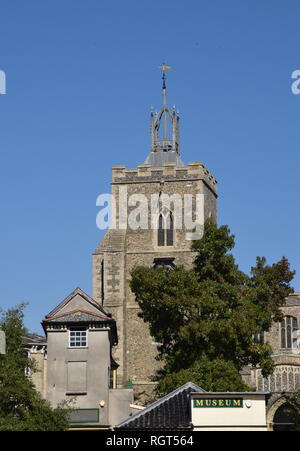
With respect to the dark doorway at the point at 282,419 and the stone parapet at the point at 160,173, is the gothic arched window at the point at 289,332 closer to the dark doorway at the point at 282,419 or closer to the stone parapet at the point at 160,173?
the dark doorway at the point at 282,419

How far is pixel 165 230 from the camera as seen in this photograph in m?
71.6

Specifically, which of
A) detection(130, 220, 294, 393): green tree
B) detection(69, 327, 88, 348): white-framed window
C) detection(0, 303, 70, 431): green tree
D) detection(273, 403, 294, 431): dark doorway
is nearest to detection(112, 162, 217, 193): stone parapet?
detection(273, 403, 294, 431): dark doorway

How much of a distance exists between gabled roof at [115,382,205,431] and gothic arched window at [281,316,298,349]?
3640 centimetres

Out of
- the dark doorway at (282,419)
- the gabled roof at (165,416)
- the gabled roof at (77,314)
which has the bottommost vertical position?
the gabled roof at (165,416)

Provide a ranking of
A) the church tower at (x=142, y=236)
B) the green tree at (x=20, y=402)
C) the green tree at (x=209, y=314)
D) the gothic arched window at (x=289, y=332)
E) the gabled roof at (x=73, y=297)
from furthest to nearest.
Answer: the gothic arched window at (x=289, y=332) → the church tower at (x=142, y=236) → the gabled roof at (x=73, y=297) → the green tree at (x=209, y=314) → the green tree at (x=20, y=402)

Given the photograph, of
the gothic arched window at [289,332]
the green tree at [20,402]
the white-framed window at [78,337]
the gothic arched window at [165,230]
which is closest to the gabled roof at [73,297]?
the white-framed window at [78,337]

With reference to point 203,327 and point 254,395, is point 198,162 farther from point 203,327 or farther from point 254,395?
point 254,395

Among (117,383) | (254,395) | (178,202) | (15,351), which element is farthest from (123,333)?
(254,395)

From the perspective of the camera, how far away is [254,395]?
3938cm

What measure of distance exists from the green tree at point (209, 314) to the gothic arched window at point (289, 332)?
24.4 m

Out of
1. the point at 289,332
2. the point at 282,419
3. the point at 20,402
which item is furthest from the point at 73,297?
the point at 289,332

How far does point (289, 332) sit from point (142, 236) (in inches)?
574

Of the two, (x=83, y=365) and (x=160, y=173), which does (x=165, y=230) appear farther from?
(x=83, y=365)

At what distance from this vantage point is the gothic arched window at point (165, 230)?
7144 centimetres
